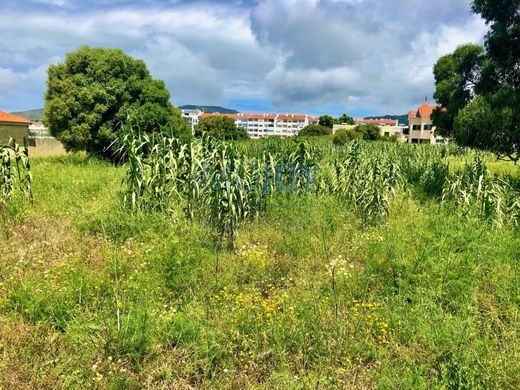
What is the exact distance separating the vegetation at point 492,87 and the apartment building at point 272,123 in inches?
4922

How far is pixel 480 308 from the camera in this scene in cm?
335

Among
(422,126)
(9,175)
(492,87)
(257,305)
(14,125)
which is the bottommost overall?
(257,305)

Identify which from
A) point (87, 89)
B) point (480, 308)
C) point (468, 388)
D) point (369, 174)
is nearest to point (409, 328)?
point (468, 388)

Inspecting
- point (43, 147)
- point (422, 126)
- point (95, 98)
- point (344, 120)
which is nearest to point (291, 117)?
point (344, 120)

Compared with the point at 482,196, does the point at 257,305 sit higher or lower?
lower

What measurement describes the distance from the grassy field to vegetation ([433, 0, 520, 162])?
3.52 meters

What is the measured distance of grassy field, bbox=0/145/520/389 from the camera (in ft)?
8.55

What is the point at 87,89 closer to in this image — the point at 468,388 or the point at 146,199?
the point at 146,199

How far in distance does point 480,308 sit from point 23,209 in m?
6.35

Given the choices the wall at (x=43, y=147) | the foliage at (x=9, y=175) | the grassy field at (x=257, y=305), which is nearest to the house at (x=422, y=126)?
the wall at (x=43, y=147)

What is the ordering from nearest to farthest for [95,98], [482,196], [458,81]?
[482,196] → [458,81] → [95,98]

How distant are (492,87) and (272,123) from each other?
13024cm

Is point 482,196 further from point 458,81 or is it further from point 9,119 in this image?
point 9,119

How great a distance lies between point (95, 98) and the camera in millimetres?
13531
